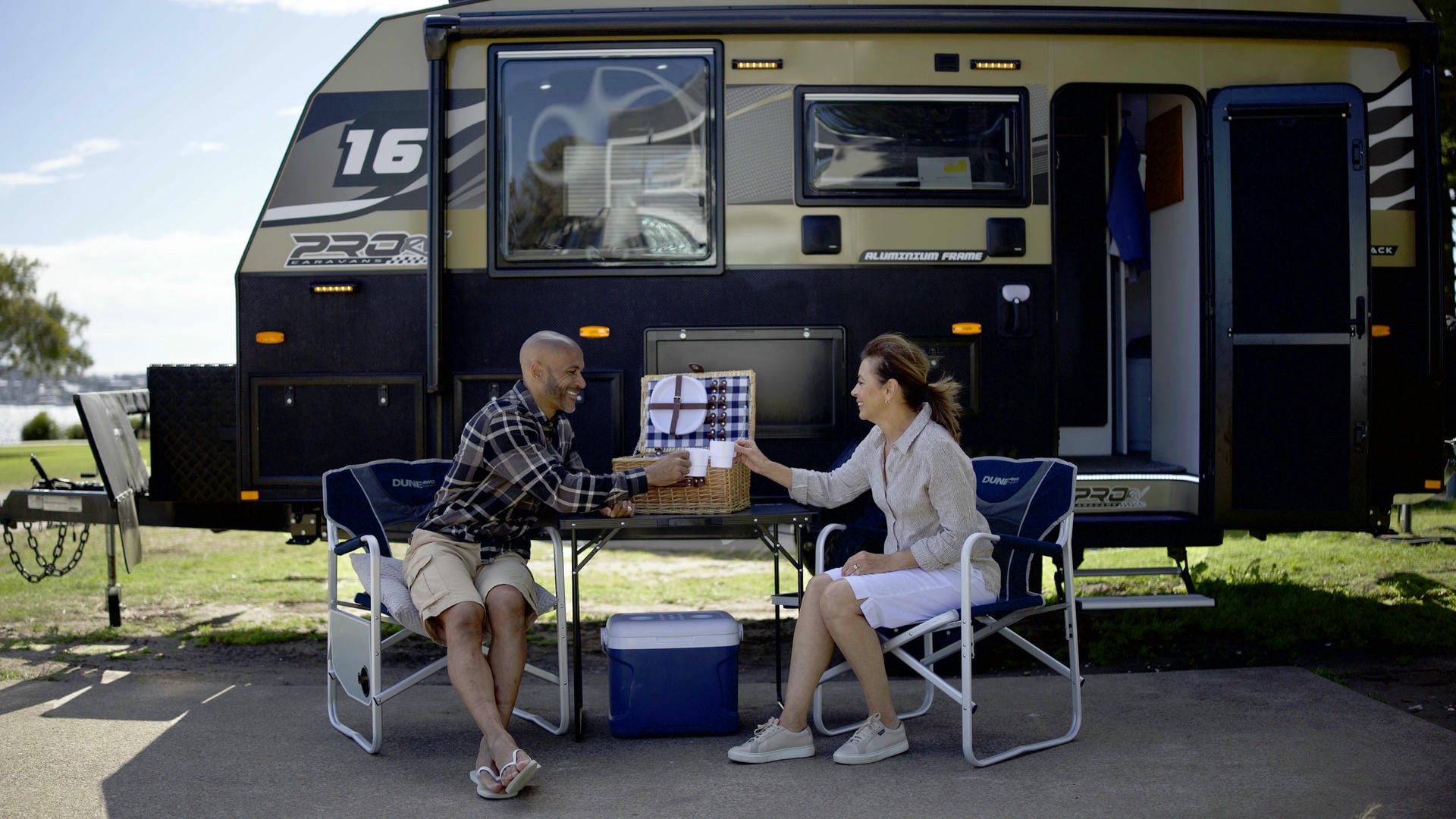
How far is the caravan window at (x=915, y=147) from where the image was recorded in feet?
15.8

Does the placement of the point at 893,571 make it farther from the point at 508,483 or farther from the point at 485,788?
the point at 485,788

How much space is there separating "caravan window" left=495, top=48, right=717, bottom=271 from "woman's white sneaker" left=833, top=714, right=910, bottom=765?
1.97 m

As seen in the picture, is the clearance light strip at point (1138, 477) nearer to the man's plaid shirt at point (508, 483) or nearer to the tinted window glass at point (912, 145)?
the tinted window glass at point (912, 145)

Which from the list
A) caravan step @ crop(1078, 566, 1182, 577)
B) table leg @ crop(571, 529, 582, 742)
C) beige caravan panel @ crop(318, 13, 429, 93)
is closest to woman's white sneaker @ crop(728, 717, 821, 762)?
table leg @ crop(571, 529, 582, 742)

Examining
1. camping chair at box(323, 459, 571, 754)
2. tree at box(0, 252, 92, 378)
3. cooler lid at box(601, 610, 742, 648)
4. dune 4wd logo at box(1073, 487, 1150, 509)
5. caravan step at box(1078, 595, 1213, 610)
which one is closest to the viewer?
camping chair at box(323, 459, 571, 754)

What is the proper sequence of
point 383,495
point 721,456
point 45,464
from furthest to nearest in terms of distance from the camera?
point 45,464 < point 383,495 < point 721,456

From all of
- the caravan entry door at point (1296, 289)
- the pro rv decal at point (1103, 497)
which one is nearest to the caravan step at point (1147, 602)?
the pro rv decal at point (1103, 497)

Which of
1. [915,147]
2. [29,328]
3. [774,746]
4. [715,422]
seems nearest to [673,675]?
[774,746]

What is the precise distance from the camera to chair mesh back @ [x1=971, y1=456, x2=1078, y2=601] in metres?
3.84

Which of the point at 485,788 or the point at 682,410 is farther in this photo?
the point at 682,410

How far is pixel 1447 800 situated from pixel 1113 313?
3.43 meters

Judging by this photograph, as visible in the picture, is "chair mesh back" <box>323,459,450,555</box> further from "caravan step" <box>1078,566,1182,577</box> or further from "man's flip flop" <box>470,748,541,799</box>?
"caravan step" <box>1078,566,1182,577</box>

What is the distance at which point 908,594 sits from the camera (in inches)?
141

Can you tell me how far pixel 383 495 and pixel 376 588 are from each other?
66 centimetres
